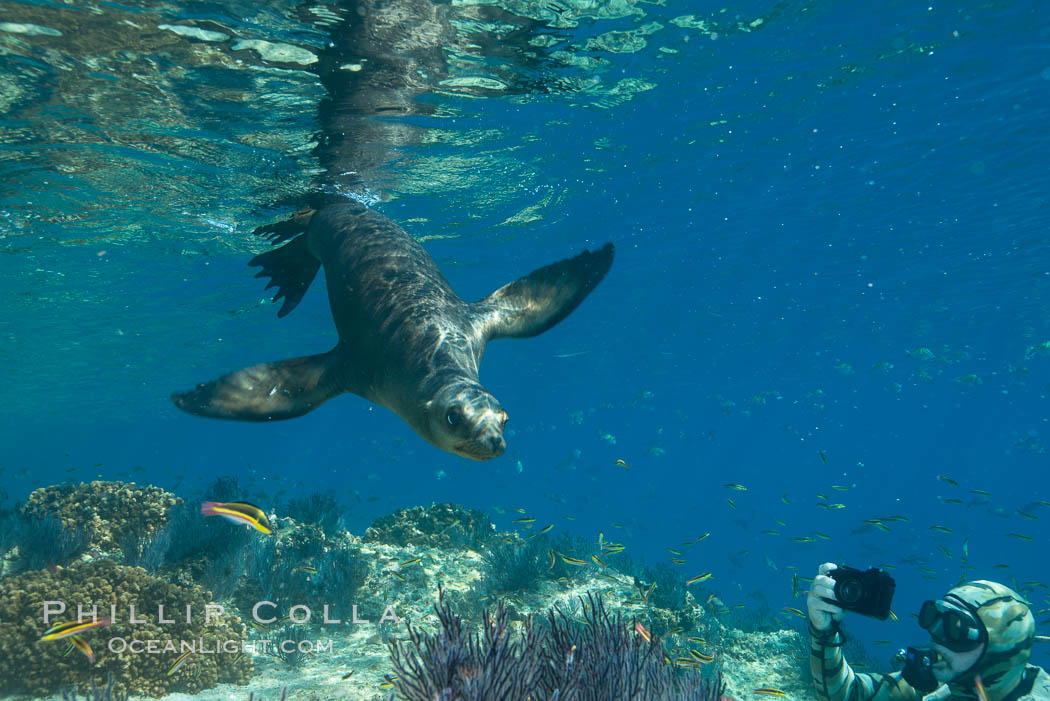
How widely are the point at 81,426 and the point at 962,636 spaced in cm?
9090

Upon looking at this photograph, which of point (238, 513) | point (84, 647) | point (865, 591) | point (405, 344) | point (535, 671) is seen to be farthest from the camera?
point (238, 513)

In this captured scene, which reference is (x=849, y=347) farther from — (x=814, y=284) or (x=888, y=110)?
(x=888, y=110)

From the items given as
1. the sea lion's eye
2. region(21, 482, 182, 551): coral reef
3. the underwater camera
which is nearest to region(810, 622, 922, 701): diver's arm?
the underwater camera

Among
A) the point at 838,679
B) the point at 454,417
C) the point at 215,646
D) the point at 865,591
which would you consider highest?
the point at 454,417

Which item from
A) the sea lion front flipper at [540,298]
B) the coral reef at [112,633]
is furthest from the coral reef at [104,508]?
the sea lion front flipper at [540,298]

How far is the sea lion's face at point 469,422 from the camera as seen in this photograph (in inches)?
145

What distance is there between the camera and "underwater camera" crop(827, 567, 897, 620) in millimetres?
4191

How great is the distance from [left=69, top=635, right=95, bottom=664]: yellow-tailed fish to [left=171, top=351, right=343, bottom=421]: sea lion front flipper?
7.60 feet

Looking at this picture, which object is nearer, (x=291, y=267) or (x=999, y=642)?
(x=999, y=642)

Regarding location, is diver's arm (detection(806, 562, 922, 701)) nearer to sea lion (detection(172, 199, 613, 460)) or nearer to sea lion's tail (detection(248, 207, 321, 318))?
sea lion (detection(172, 199, 613, 460))

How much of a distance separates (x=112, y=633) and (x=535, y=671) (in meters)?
5.03

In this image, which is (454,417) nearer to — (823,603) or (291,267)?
(823,603)

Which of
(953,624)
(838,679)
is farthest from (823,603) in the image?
(953,624)

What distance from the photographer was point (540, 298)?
6.25m
